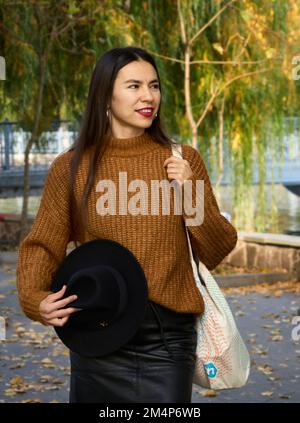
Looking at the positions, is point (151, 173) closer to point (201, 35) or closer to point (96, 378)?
point (96, 378)

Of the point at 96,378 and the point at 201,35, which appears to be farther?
the point at 201,35

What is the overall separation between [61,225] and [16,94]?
12.1 metres

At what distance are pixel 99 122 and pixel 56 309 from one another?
668 mm

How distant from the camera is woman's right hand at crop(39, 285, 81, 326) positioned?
9.71ft

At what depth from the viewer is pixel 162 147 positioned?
3.27 metres

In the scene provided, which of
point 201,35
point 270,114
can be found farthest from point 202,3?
point 270,114

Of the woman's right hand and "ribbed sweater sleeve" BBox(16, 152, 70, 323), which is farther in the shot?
"ribbed sweater sleeve" BBox(16, 152, 70, 323)

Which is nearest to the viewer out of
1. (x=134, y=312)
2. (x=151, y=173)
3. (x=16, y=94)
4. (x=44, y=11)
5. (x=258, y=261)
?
(x=134, y=312)

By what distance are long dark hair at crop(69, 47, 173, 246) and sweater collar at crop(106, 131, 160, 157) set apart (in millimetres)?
24

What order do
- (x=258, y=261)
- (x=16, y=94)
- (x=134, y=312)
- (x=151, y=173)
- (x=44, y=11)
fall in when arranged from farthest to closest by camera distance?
(x=16, y=94) < (x=44, y=11) < (x=258, y=261) < (x=151, y=173) < (x=134, y=312)
